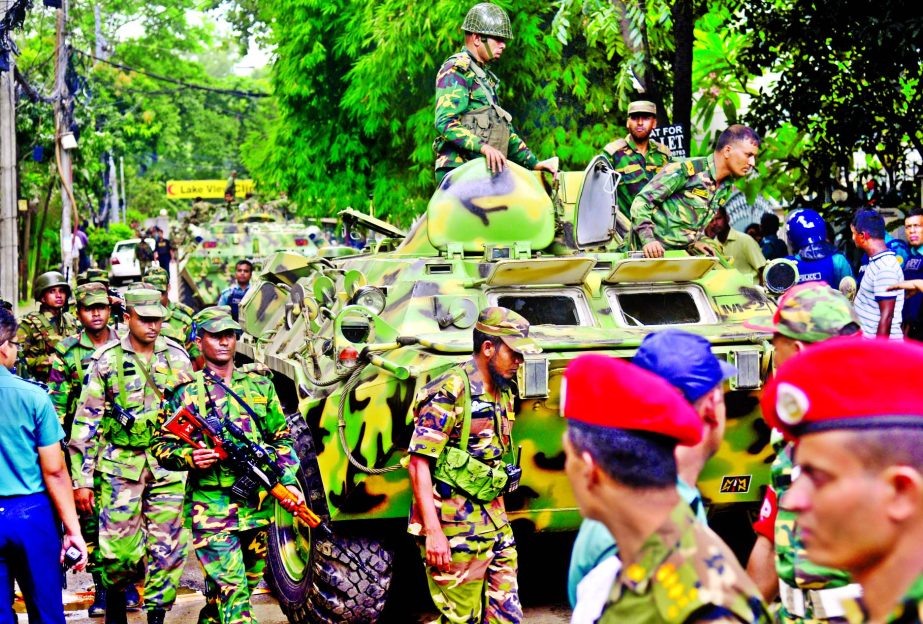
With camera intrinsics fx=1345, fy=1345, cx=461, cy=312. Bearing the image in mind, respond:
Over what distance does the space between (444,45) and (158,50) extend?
36249 mm

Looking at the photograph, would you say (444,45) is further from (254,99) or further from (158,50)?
(254,99)

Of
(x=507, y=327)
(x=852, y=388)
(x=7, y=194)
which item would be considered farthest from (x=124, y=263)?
(x=852, y=388)

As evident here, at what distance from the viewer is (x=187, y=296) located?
73.3 feet

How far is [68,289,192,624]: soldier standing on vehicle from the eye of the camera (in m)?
6.93

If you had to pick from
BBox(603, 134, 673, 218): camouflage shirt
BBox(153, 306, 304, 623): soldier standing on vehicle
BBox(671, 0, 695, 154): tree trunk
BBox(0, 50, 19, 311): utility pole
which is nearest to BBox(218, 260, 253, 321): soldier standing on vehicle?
BBox(0, 50, 19, 311): utility pole

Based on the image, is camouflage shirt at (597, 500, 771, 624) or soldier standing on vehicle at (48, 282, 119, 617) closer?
camouflage shirt at (597, 500, 771, 624)

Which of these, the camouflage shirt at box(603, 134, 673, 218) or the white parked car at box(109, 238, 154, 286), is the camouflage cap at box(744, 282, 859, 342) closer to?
the camouflage shirt at box(603, 134, 673, 218)

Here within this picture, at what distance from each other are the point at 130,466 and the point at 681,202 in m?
3.45

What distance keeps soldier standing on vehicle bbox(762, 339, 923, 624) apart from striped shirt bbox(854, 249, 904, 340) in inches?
243

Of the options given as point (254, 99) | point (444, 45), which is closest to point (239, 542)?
point (444, 45)

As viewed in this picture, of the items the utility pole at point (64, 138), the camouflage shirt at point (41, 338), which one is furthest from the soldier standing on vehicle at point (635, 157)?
the utility pole at point (64, 138)

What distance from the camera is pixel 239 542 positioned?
645 cm

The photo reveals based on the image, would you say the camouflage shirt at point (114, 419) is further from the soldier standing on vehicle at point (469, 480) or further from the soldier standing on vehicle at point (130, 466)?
the soldier standing on vehicle at point (469, 480)

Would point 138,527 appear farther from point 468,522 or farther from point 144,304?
point 468,522
